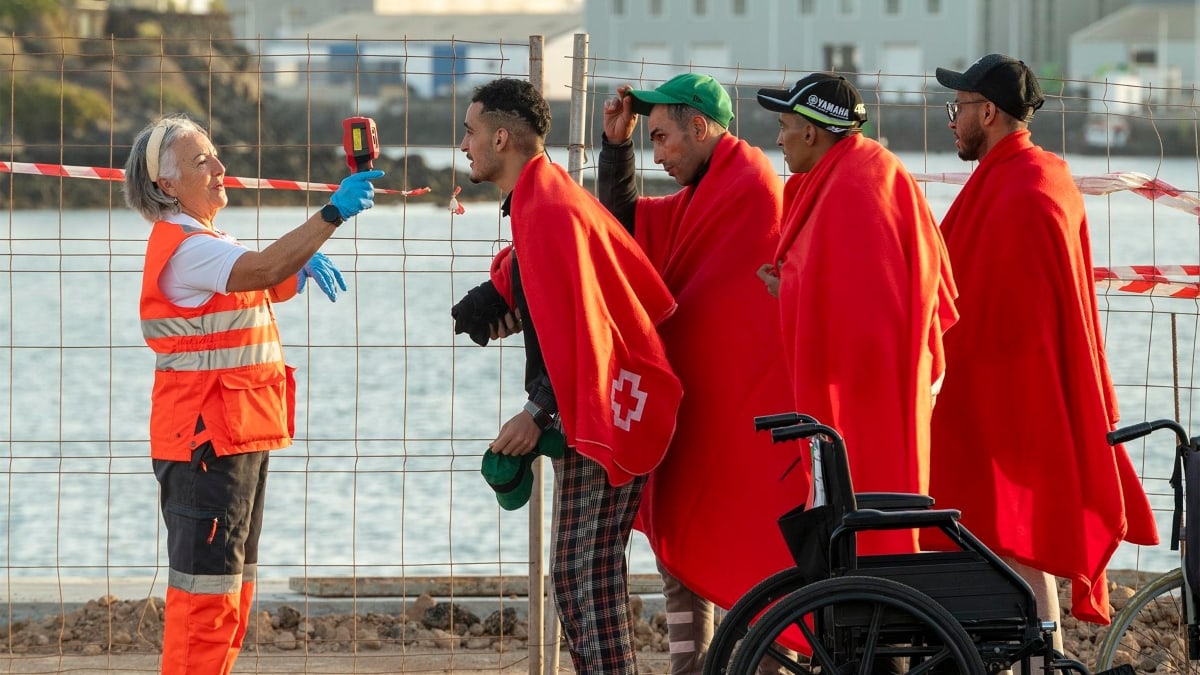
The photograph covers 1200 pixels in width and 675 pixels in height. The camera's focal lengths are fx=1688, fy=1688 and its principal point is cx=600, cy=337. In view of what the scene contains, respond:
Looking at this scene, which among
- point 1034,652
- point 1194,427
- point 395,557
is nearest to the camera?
point 1034,652

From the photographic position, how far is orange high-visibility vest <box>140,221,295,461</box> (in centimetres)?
429

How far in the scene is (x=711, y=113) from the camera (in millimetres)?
4496

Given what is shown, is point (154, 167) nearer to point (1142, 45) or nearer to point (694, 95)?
point (694, 95)

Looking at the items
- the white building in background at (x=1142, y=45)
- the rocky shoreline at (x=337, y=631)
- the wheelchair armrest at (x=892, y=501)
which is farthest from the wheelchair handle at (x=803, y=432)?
the white building in background at (x=1142, y=45)

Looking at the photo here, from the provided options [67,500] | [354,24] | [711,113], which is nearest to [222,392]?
[711,113]

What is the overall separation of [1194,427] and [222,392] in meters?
11.4

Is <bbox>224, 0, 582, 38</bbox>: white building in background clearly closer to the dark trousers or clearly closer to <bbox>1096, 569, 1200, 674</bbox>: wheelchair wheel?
<bbox>1096, 569, 1200, 674</bbox>: wheelchair wheel

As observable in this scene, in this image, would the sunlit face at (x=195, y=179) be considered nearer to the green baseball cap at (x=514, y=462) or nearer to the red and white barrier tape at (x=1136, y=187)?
the green baseball cap at (x=514, y=462)

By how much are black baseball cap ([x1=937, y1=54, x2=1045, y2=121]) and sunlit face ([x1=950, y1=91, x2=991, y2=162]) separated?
1.2 inches

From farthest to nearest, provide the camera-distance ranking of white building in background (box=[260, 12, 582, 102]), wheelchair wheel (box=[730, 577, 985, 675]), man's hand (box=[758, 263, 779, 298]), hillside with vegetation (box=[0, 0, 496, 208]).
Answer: white building in background (box=[260, 12, 582, 102])
hillside with vegetation (box=[0, 0, 496, 208])
man's hand (box=[758, 263, 779, 298])
wheelchair wheel (box=[730, 577, 985, 675])

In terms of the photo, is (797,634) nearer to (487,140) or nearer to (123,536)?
(487,140)

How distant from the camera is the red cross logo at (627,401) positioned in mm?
4207

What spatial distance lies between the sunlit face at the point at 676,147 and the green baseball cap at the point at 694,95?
0.13ft

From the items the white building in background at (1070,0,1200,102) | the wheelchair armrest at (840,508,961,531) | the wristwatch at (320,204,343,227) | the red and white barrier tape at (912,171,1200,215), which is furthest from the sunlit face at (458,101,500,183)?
the white building in background at (1070,0,1200,102)
